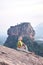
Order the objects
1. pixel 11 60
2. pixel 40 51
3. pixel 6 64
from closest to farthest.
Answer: pixel 6 64, pixel 11 60, pixel 40 51

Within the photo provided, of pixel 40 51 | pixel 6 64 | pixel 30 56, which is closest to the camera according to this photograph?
pixel 6 64

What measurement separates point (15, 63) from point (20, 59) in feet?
4.39

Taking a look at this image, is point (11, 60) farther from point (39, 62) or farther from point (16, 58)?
point (39, 62)

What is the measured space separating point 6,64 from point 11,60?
4.25ft

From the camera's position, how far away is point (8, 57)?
1814cm

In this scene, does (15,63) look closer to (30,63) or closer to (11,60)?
(11,60)

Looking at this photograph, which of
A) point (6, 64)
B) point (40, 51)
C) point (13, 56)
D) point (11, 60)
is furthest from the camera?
point (40, 51)

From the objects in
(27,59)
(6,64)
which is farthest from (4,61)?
(27,59)

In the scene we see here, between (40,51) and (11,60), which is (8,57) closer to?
(11,60)

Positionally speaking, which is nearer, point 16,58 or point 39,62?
point 16,58

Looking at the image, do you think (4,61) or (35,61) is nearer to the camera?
(4,61)

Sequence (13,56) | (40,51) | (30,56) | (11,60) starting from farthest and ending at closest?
(40,51) < (30,56) < (13,56) < (11,60)

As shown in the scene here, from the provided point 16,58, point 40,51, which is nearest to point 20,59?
point 16,58

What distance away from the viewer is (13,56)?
737 inches
